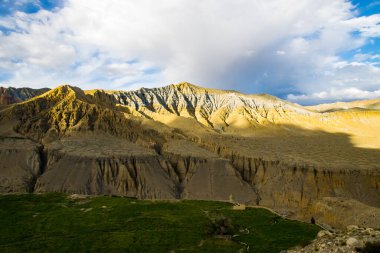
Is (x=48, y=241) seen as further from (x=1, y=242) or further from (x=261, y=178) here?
(x=261, y=178)

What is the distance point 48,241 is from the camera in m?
41.0

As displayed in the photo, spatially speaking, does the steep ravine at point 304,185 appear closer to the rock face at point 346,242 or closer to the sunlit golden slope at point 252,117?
the sunlit golden slope at point 252,117

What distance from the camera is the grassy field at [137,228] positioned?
3888 centimetres

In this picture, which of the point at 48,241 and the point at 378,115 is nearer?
the point at 48,241

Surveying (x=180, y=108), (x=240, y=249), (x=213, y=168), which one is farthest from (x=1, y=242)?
(x=180, y=108)

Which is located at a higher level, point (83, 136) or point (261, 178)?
point (83, 136)

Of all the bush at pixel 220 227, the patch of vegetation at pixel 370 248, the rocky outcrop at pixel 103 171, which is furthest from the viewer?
the rocky outcrop at pixel 103 171

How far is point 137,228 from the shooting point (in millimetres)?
46531

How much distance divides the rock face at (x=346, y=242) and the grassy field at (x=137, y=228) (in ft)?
20.5

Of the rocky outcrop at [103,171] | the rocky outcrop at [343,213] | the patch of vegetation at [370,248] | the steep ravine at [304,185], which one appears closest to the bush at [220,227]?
the patch of vegetation at [370,248]

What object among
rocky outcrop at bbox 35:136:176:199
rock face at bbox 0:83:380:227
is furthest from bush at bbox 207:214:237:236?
rocky outcrop at bbox 35:136:176:199

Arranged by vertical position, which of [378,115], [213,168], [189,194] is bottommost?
[189,194]

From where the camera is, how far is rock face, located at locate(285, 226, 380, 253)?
24734 mm

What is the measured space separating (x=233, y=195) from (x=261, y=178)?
14936 mm
